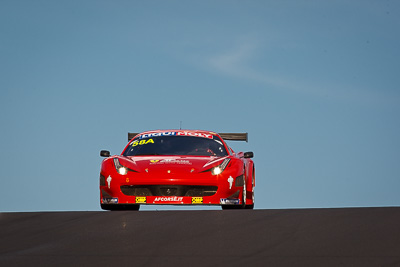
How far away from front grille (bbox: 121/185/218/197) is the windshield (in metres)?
1.34

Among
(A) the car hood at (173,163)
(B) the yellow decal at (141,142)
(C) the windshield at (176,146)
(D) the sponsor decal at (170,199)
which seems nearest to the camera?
(D) the sponsor decal at (170,199)

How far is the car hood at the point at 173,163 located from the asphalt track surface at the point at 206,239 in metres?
3.73

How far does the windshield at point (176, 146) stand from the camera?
12.0 metres

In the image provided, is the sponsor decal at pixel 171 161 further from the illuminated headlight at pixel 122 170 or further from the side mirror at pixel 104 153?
the side mirror at pixel 104 153

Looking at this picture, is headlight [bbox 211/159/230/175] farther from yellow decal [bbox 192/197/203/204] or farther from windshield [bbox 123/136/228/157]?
windshield [bbox 123/136/228/157]

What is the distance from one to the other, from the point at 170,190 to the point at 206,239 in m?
5.40

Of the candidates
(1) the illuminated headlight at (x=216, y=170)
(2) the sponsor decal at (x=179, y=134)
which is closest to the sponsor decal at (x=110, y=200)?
(1) the illuminated headlight at (x=216, y=170)

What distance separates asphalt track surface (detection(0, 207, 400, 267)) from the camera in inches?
175

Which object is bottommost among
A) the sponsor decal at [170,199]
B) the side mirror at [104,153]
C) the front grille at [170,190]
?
the sponsor decal at [170,199]

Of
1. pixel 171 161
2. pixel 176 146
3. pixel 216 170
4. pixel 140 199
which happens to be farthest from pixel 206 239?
pixel 176 146

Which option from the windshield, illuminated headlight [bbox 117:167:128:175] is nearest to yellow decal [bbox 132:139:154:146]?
the windshield

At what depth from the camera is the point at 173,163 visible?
10.9 metres

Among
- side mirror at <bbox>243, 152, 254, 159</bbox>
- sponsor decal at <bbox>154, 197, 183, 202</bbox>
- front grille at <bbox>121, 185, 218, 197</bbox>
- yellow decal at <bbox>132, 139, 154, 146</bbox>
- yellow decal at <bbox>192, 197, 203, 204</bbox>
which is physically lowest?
yellow decal at <bbox>192, 197, 203, 204</bbox>

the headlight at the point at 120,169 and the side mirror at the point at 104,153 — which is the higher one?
the side mirror at the point at 104,153
